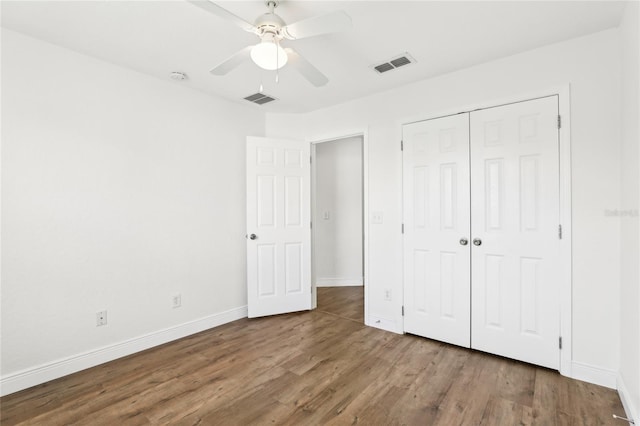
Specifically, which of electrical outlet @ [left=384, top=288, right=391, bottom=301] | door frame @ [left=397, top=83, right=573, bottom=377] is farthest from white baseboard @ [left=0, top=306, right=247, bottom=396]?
door frame @ [left=397, top=83, right=573, bottom=377]

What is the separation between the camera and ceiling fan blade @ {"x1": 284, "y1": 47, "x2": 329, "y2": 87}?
176 cm

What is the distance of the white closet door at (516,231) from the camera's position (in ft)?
7.46

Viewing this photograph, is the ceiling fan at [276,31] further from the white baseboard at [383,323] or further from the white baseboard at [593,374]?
the white baseboard at [593,374]

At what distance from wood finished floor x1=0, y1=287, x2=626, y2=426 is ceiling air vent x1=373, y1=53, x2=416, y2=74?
2.50 metres

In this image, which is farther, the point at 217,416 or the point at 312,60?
the point at 312,60

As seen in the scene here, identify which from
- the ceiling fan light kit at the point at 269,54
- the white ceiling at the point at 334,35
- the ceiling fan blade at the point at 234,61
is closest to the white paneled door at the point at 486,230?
the white ceiling at the point at 334,35

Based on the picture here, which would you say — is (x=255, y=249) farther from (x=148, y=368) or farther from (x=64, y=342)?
(x=64, y=342)

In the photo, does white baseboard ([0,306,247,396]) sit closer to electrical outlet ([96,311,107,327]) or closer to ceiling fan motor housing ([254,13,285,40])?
electrical outlet ([96,311,107,327])

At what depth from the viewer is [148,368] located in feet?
7.80

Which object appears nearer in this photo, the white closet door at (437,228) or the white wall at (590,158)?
the white wall at (590,158)

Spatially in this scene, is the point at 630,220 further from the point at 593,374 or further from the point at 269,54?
the point at 269,54

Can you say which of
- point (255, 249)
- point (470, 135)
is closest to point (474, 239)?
point (470, 135)

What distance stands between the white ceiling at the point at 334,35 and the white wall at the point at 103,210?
0.96 feet

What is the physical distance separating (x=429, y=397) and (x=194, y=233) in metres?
2.54
